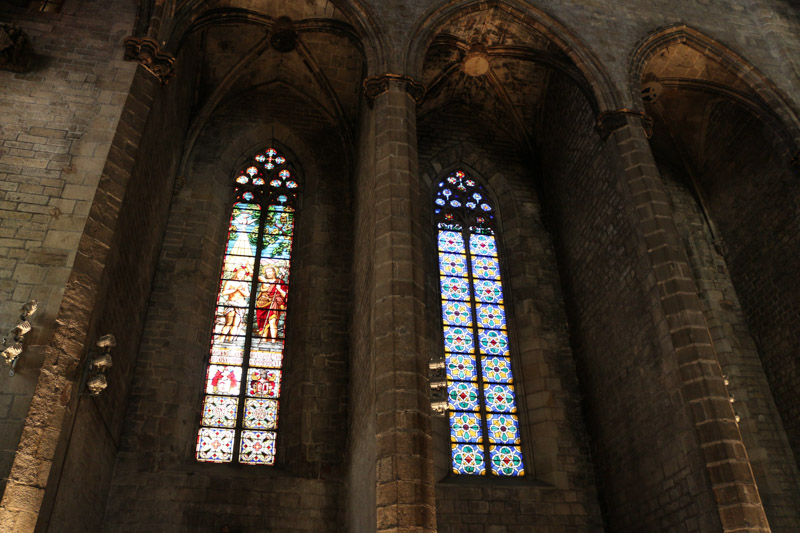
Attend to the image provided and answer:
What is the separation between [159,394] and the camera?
898cm

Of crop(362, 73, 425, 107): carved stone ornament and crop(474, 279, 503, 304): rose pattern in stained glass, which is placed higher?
crop(362, 73, 425, 107): carved stone ornament

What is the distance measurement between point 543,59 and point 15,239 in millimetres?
8185

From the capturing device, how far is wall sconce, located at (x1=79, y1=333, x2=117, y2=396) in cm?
651

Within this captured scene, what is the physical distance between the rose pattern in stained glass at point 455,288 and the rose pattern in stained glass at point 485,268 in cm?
32

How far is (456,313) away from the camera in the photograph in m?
10.9

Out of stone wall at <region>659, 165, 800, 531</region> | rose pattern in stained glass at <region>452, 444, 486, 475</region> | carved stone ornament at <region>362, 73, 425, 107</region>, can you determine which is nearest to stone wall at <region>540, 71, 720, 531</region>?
rose pattern in stained glass at <region>452, 444, 486, 475</region>

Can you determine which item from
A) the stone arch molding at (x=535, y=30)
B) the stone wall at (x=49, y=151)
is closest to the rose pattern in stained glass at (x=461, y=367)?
the stone arch molding at (x=535, y=30)

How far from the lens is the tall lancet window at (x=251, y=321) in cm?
925

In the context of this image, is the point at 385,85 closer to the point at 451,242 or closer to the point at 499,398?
the point at 451,242

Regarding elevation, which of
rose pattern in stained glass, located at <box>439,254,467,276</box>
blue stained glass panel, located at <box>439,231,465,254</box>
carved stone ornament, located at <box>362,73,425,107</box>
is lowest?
rose pattern in stained glass, located at <box>439,254,467,276</box>

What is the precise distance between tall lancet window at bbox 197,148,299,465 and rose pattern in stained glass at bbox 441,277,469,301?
8.25ft

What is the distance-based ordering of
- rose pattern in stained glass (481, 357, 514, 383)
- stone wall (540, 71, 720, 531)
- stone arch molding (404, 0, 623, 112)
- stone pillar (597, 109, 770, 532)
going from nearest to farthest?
1. stone pillar (597, 109, 770, 532)
2. stone wall (540, 71, 720, 531)
3. stone arch molding (404, 0, 623, 112)
4. rose pattern in stained glass (481, 357, 514, 383)

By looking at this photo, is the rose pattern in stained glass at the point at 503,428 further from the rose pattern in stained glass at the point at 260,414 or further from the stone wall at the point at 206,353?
the rose pattern in stained glass at the point at 260,414

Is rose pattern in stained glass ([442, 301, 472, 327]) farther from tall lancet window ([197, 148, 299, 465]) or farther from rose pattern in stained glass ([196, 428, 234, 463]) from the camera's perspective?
rose pattern in stained glass ([196, 428, 234, 463])
